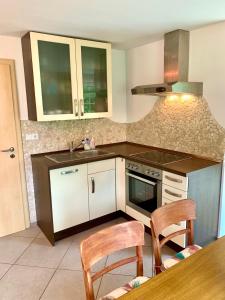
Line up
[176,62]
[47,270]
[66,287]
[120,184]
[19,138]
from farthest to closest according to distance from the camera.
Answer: [120,184], [19,138], [176,62], [47,270], [66,287]

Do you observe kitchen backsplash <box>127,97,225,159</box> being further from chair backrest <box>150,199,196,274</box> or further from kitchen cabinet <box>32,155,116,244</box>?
chair backrest <box>150,199,196,274</box>

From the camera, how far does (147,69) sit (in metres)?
3.15

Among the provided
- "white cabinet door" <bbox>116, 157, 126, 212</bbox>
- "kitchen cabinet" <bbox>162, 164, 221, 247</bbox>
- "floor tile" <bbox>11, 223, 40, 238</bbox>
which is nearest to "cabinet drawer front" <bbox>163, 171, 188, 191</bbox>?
"kitchen cabinet" <bbox>162, 164, 221, 247</bbox>

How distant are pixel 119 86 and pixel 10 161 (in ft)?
A: 6.16

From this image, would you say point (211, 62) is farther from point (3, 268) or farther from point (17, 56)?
point (3, 268)

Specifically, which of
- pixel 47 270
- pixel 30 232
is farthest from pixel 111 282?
pixel 30 232

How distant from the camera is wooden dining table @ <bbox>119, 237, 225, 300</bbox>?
960mm

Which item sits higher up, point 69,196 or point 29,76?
point 29,76

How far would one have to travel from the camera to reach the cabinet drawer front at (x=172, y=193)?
2198 millimetres

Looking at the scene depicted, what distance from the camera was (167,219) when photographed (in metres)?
1.47

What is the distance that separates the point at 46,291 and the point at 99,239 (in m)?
1.16

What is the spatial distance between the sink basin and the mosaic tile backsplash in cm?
20

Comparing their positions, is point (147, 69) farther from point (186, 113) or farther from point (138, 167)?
point (138, 167)

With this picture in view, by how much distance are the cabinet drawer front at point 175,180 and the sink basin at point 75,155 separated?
865 mm
